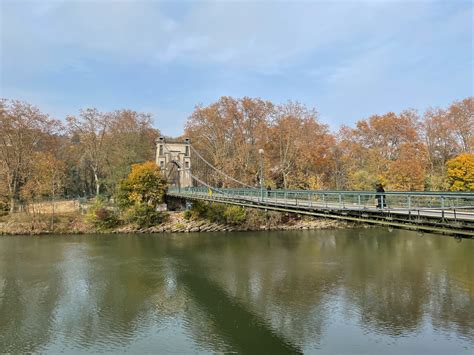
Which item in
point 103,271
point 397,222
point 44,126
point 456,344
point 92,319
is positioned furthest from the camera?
point 44,126

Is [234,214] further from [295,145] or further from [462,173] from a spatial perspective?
[462,173]

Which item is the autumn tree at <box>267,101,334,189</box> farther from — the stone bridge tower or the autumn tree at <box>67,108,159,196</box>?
the autumn tree at <box>67,108,159,196</box>

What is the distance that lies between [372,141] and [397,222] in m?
24.7

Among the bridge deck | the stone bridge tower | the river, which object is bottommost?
the river

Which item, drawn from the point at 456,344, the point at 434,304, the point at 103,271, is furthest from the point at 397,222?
the point at 103,271

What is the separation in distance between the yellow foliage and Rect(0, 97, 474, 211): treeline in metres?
0.07

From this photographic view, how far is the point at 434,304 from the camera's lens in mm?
11133

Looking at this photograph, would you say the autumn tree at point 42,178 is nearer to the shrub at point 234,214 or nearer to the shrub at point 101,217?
the shrub at point 101,217

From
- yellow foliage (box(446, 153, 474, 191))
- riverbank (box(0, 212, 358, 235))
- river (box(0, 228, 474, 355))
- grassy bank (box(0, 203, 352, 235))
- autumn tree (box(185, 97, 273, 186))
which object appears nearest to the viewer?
river (box(0, 228, 474, 355))

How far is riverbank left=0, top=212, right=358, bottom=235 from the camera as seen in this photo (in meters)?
27.7

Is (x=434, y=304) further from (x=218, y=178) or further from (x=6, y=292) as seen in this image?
(x=218, y=178)

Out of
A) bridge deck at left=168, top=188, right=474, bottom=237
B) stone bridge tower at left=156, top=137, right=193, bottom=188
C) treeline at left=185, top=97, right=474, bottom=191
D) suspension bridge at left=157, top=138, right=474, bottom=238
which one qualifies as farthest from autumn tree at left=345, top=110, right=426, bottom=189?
bridge deck at left=168, top=188, right=474, bottom=237

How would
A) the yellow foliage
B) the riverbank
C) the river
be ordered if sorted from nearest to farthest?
the river
the yellow foliage
the riverbank

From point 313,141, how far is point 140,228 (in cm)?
1685
